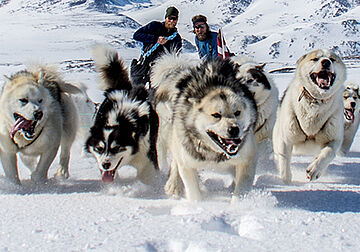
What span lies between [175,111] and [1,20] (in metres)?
55.6

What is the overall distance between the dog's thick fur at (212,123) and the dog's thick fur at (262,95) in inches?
56.7

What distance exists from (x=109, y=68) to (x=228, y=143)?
5.47 ft

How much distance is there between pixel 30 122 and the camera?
3.16m

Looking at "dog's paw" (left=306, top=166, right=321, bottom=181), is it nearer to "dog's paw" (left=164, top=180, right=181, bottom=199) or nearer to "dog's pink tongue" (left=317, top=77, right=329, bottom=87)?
"dog's pink tongue" (left=317, top=77, right=329, bottom=87)

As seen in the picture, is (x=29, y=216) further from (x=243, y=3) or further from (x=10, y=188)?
(x=243, y=3)

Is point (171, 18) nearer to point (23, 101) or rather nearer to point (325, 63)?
point (325, 63)

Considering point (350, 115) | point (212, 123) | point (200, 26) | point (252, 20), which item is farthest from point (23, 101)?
point (252, 20)

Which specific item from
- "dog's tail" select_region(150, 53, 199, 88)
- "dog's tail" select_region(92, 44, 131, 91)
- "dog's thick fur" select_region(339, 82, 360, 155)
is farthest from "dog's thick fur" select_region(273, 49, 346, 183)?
"dog's thick fur" select_region(339, 82, 360, 155)

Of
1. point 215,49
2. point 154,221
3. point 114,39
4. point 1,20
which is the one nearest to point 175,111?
point 154,221

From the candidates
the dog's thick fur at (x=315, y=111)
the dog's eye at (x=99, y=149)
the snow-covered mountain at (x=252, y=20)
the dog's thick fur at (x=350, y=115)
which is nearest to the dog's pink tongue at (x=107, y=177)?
the dog's eye at (x=99, y=149)

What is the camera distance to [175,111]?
110 inches

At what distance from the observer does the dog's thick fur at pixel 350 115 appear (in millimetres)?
4980

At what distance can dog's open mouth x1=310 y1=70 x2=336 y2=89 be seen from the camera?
3330mm

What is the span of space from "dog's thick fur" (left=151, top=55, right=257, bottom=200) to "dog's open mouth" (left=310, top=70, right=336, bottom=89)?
2.95 feet
